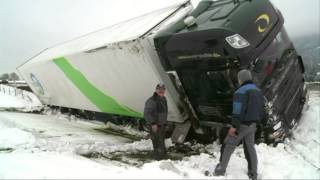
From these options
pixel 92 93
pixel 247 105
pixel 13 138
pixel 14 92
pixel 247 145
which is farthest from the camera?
pixel 14 92

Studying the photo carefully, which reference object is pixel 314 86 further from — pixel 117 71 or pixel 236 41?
pixel 236 41

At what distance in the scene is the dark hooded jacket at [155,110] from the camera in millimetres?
7129

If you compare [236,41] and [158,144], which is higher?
[236,41]

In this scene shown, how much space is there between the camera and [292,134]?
24.0ft

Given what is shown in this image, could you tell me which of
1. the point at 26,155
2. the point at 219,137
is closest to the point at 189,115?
the point at 219,137

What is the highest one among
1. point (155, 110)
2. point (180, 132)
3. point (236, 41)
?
point (236, 41)

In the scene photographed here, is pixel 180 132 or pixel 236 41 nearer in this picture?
pixel 236 41

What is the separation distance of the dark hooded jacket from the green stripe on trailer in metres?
2.07

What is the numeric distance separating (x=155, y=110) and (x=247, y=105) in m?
2.36

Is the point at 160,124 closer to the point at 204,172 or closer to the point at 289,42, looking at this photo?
the point at 204,172

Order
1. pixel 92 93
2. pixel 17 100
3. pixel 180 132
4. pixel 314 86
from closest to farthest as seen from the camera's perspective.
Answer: pixel 180 132 < pixel 92 93 < pixel 314 86 < pixel 17 100

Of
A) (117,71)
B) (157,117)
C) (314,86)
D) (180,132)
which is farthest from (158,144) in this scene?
(314,86)

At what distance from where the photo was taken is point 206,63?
6.91 meters

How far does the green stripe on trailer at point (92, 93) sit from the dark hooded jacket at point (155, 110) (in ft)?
6.80
